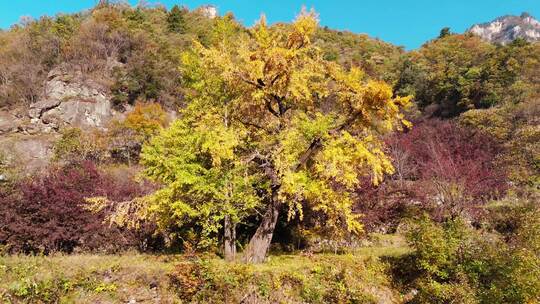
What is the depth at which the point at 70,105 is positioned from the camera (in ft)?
137

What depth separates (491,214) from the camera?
14375 millimetres

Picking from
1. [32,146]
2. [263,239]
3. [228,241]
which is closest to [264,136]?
[263,239]

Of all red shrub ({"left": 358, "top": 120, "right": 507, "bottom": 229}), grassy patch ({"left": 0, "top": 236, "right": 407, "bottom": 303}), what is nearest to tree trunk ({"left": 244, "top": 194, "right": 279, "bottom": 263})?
grassy patch ({"left": 0, "top": 236, "right": 407, "bottom": 303})

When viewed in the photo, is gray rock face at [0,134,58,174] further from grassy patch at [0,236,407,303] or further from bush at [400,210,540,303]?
bush at [400,210,540,303]

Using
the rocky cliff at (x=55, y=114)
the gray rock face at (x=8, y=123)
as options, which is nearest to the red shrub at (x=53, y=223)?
the rocky cliff at (x=55, y=114)

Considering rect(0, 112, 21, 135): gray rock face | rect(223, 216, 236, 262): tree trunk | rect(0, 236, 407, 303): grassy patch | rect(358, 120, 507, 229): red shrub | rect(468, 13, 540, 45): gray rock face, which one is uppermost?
rect(468, 13, 540, 45): gray rock face

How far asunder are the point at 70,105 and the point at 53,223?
34022mm

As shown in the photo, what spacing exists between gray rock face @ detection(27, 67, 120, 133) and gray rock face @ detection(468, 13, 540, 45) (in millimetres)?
146802

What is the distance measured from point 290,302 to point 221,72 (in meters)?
6.90

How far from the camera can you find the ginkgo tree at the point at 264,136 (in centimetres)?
1068

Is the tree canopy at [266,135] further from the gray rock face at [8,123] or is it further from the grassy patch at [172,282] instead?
the gray rock face at [8,123]

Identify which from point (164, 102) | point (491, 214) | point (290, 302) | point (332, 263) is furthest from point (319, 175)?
point (164, 102)

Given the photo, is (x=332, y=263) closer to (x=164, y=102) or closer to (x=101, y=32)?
(x=164, y=102)

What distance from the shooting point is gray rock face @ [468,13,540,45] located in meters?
145
